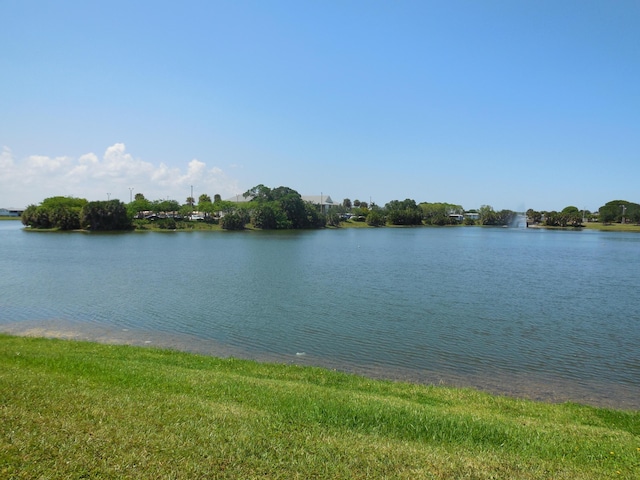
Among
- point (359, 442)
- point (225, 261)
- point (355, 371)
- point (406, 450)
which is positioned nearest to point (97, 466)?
point (359, 442)

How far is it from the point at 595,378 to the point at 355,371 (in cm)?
780

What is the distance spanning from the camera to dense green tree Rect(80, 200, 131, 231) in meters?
105

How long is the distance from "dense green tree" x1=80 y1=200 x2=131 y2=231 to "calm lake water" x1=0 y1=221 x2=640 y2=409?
6315 cm

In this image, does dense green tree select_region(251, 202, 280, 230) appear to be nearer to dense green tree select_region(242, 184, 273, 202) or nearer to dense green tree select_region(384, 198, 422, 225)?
dense green tree select_region(242, 184, 273, 202)

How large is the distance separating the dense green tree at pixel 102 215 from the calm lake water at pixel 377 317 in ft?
207

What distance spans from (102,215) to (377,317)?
3888 inches

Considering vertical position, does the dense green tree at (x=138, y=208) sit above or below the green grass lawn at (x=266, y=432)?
above

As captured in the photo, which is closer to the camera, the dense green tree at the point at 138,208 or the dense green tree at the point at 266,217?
the dense green tree at the point at 138,208

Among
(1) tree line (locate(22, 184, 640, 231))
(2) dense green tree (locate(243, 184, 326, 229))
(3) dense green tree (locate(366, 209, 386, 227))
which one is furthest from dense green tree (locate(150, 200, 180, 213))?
(3) dense green tree (locate(366, 209, 386, 227))

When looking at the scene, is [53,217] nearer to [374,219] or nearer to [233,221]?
[233,221]

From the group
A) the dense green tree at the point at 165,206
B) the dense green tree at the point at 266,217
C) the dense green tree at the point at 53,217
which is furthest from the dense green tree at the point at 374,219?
the dense green tree at the point at 53,217

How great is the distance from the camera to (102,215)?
10506cm

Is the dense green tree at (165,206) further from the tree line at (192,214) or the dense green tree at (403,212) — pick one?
the dense green tree at (403,212)

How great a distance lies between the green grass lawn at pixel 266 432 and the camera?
5379 mm
